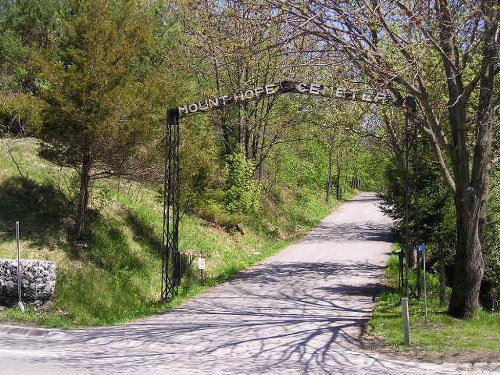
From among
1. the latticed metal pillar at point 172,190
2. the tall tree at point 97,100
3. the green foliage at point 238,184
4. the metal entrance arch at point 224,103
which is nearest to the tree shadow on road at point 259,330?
the latticed metal pillar at point 172,190

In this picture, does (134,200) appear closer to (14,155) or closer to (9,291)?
(14,155)

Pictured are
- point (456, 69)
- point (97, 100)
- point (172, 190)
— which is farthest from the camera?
point (172, 190)

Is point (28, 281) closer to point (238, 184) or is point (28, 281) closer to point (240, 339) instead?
point (240, 339)

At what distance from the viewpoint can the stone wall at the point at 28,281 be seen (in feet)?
43.5

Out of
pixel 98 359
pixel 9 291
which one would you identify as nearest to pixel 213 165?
pixel 9 291

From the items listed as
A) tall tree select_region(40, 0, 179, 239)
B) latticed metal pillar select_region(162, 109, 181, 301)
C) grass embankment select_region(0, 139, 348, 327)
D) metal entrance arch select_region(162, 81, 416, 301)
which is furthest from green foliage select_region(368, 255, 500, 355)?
tall tree select_region(40, 0, 179, 239)

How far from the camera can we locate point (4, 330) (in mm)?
11914

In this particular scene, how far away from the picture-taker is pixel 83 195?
16516 mm

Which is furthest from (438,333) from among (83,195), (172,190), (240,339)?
(83,195)

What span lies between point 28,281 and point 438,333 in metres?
8.83

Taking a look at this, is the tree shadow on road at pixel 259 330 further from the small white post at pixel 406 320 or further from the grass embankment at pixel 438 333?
the small white post at pixel 406 320

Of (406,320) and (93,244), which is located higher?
(93,244)

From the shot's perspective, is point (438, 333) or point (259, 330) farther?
point (259, 330)

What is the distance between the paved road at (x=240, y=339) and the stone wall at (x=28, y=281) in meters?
1.70
